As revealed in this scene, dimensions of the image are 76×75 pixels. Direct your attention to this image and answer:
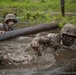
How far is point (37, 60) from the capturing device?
7852mm

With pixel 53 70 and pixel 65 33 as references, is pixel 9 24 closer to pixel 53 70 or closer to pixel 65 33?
pixel 65 33

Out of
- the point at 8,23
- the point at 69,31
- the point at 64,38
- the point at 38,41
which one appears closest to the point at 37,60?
the point at 38,41

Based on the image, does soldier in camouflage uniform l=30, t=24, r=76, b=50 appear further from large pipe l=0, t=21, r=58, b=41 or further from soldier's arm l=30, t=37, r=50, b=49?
large pipe l=0, t=21, r=58, b=41

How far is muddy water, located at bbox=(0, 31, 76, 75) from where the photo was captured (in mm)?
6630

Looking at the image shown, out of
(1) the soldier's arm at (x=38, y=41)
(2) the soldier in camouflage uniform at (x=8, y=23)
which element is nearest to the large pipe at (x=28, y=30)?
(2) the soldier in camouflage uniform at (x=8, y=23)

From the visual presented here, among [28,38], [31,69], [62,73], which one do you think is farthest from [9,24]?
[62,73]

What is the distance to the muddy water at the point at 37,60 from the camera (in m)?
6.63

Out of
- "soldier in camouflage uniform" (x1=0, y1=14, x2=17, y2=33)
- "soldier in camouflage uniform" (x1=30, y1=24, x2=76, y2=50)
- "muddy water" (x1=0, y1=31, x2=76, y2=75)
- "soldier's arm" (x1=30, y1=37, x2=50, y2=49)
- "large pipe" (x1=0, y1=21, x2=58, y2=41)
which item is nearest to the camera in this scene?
"muddy water" (x1=0, y1=31, x2=76, y2=75)

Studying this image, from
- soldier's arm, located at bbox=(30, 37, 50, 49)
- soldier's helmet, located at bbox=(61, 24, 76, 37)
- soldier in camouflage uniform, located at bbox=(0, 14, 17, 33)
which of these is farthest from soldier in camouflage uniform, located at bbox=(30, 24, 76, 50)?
soldier in camouflage uniform, located at bbox=(0, 14, 17, 33)

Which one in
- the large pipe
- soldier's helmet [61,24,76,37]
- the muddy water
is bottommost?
the large pipe

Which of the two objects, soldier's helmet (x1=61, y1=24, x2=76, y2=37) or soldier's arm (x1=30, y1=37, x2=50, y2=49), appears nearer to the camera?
soldier's arm (x1=30, y1=37, x2=50, y2=49)

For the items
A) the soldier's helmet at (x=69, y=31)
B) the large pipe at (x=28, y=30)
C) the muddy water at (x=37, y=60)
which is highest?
the soldier's helmet at (x=69, y=31)

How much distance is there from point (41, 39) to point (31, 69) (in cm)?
142

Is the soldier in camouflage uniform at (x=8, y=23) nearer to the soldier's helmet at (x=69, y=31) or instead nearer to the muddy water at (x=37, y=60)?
the muddy water at (x=37, y=60)
